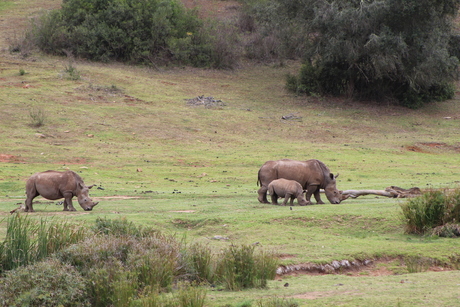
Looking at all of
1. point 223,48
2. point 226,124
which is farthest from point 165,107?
point 223,48

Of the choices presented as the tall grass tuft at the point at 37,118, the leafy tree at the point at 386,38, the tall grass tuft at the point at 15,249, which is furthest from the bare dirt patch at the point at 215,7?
the tall grass tuft at the point at 15,249

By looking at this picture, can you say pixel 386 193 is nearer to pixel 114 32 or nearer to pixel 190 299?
pixel 190 299

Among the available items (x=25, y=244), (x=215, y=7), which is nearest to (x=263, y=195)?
(x=25, y=244)

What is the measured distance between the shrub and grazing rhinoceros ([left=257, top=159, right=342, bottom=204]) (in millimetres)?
10712

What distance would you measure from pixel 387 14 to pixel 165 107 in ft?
54.9

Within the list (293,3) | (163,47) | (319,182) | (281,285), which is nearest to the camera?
(281,285)

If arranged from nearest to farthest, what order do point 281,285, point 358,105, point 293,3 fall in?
point 281,285
point 293,3
point 358,105

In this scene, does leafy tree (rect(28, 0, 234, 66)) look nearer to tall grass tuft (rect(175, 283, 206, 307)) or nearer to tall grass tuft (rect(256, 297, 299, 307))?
tall grass tuft (rect(175, 283, 206, 307))

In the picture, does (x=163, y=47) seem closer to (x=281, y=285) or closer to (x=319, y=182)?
(x=319, y=182)

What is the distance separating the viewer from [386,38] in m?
40.5

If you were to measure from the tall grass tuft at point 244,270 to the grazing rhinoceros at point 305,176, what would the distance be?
8.81m

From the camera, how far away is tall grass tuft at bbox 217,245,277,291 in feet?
33.1

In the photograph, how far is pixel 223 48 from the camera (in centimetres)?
5300

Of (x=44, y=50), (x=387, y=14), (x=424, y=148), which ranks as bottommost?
(x=424, y=148)
